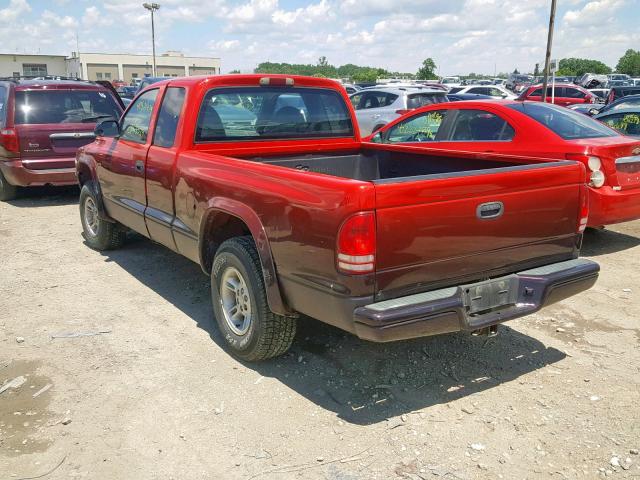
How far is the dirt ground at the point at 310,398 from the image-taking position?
9.84 ft

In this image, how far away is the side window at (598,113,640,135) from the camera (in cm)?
847

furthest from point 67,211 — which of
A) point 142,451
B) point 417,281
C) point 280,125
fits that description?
point 417,281

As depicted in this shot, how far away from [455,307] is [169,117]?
9.58ft

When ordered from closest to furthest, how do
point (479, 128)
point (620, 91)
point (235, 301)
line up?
1. point (235, 301)
2. point (479, 128)
3. point (620, 91)

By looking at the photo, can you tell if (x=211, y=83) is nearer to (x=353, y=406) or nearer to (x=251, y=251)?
(x=251, y=251)

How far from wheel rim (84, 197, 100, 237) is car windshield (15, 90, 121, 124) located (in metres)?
2.17

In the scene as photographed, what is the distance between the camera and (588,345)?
427 centimetres

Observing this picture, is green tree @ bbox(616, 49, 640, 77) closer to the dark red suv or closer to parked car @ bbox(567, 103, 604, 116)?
parked car @ bbox(567, 103, 604, 116)

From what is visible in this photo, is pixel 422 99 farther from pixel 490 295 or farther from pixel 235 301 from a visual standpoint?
pixel 490 295

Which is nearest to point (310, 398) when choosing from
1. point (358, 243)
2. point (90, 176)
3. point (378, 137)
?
point (358, 243)

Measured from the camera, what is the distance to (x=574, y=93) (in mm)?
22062

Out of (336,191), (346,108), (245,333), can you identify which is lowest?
(245,333)

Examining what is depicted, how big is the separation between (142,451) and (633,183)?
548 centimetres

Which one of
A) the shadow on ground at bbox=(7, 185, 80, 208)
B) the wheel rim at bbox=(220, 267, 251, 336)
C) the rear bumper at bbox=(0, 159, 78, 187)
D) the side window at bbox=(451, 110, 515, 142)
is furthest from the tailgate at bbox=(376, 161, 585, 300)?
the shadow on ground at bbox=(7, 185, 80, 208)
